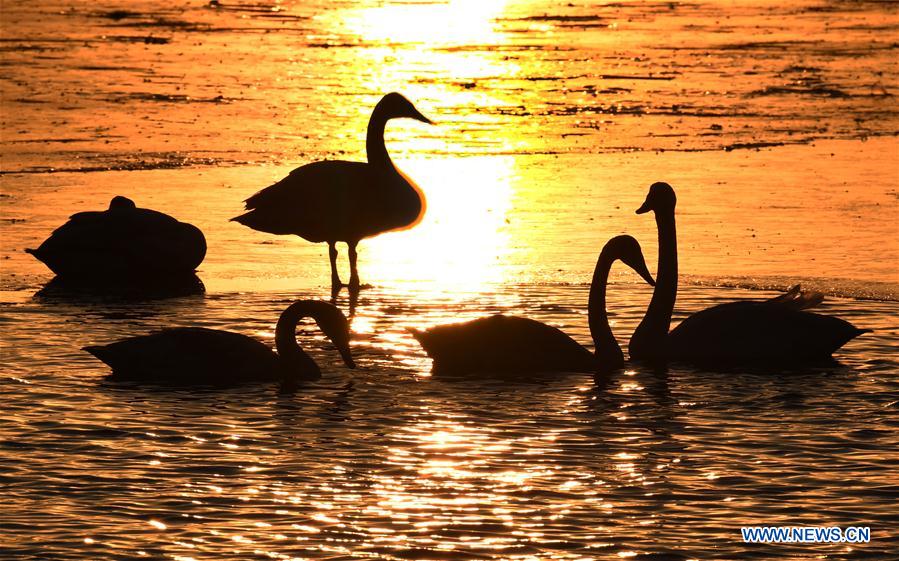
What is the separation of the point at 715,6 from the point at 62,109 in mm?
23856

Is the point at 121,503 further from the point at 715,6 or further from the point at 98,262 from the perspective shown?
the point at 715,6

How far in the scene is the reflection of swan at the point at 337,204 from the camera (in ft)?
47.4

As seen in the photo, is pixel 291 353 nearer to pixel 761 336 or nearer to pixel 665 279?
pixel 665 279

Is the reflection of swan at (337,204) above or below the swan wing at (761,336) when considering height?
above

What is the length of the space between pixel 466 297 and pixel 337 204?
1.90 meters

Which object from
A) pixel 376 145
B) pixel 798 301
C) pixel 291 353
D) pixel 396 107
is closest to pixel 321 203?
pixel 376 145

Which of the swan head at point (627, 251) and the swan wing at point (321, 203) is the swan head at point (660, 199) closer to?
the swan head at point (627, 251)

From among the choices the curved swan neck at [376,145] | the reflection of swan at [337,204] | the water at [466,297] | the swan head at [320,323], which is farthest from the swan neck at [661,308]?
the curved swan neck at [376,145]

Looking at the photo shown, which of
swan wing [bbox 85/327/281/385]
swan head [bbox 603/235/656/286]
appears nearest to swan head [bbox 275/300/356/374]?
swan wing [bbox 85/327/281/385]

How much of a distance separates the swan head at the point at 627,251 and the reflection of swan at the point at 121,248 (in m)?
4.29

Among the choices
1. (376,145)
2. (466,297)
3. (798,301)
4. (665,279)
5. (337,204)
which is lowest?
(466,297)

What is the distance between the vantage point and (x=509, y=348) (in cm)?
1073

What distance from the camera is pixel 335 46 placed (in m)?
33.5

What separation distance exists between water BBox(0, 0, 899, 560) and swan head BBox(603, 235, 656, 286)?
82cm
